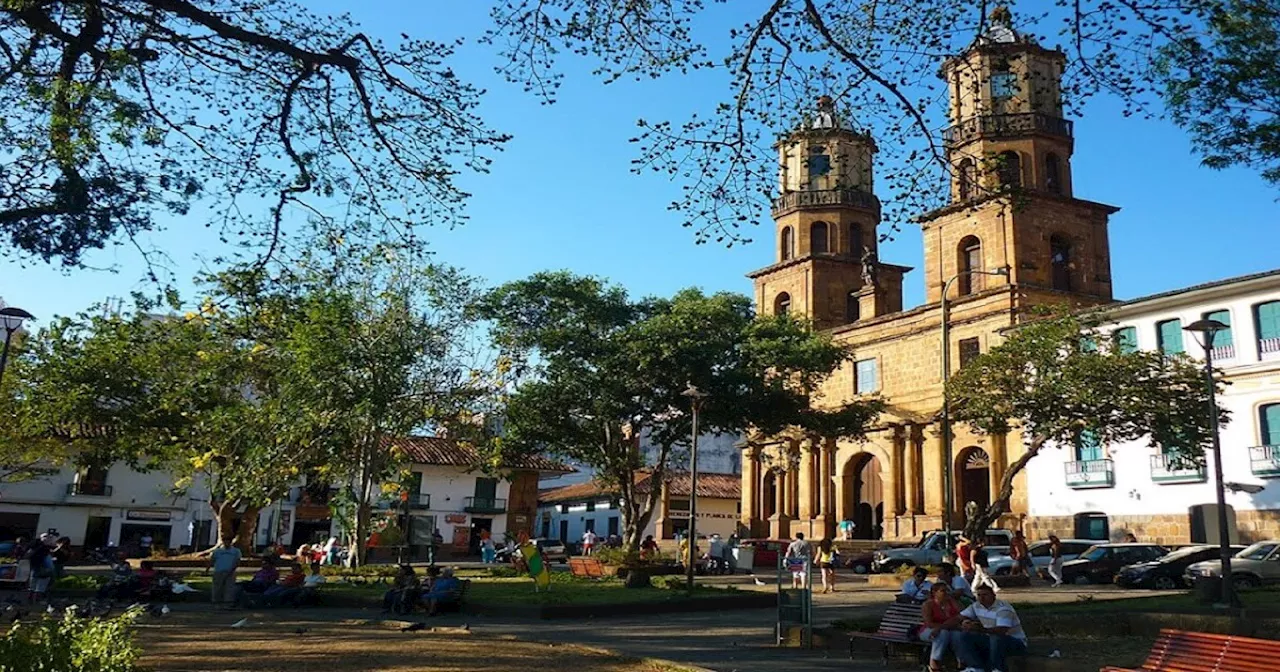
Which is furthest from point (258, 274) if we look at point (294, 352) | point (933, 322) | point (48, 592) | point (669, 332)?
point (933, 322)

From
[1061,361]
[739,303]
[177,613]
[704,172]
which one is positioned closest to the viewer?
[704,172]

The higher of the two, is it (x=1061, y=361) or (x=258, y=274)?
(x=1061, y=361)

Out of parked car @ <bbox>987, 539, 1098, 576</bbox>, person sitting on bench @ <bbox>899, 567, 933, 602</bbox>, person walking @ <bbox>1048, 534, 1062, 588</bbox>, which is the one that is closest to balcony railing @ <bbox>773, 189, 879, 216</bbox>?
parked car @ <bbox>987, 539, 1098, 576</bbox>

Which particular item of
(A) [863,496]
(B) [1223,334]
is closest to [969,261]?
(B) [1223,334]

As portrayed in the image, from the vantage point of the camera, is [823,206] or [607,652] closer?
[607,652]

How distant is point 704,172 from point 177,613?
12100 millimetres

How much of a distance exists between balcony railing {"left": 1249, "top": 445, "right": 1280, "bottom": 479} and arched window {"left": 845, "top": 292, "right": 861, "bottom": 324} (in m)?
19.9

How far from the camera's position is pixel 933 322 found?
1518 inches

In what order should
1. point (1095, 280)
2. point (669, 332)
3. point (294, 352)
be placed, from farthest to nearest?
point (1095, 280), point (669, 332), point (294, 352)

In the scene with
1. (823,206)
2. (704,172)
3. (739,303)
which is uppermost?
(823,206)

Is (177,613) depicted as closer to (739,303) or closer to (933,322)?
(739,303)

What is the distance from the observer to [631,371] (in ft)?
95.6

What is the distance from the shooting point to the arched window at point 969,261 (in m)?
38.1

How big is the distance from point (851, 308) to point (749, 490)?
33.2ft
